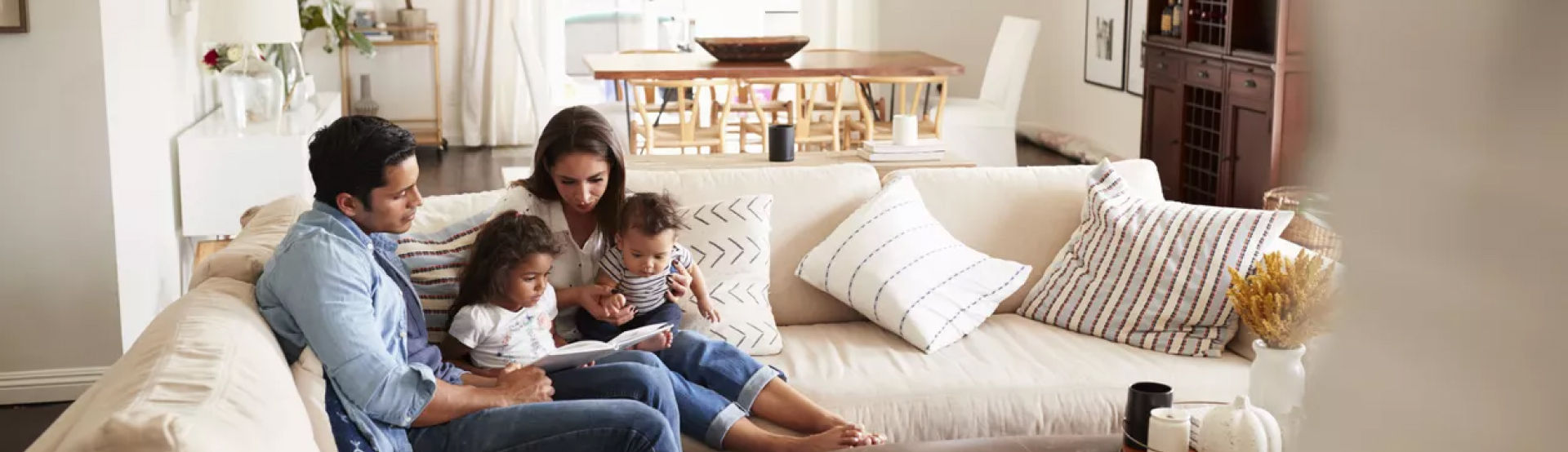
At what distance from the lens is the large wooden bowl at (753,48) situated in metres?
6.95

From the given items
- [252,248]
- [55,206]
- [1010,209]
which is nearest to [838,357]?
[1010,209]

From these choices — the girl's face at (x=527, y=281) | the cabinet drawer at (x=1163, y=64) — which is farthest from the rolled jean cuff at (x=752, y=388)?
the cabinet drawer at (x=1163, y=64)

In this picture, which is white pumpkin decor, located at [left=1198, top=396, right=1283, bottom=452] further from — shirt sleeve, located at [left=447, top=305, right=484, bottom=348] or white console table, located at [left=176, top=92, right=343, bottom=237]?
white console table, located at [left=176, top=92, right=343, bottom=237]

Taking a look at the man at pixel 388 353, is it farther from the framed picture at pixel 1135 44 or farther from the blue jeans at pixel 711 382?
the framed picture at pixel 1135 44

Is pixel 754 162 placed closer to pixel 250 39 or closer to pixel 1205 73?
pixel 250 39

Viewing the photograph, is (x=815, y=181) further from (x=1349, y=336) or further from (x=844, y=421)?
(x=1349, y=336)

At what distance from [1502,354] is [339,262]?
2105mm

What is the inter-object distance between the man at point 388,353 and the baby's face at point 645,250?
316 mm

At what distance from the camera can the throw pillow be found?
10.1ft

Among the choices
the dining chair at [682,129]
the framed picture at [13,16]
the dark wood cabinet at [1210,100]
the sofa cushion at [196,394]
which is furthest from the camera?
the dining chair at [682,129]

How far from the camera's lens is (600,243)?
3.00 metres

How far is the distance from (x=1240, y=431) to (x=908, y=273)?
110 centimetres

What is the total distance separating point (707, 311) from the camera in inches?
119

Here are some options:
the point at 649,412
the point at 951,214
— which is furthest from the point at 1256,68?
the point at 649,412
